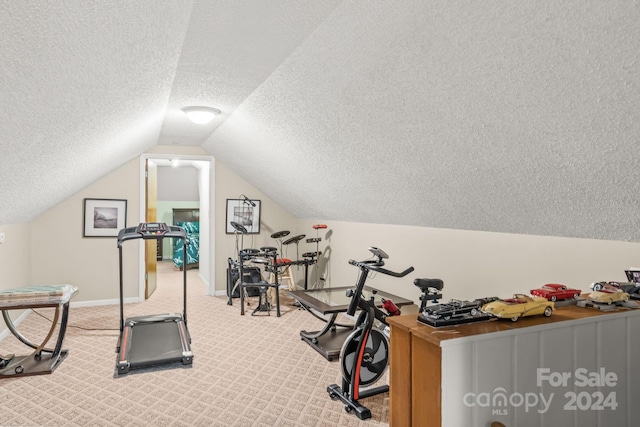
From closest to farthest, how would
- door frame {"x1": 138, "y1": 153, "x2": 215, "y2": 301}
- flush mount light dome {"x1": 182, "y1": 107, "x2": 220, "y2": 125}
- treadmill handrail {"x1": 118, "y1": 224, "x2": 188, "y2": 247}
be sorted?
flush mount light dome {"x1": 182, "y1": 107, "x2": 220, "y2": 125}, treadmill handrail {"x1": 118, "y1": 224, "x2": 188, "y2": 247}, door frame {"x1": 138, "y1": 153, "x2": 215, "y2": 301}

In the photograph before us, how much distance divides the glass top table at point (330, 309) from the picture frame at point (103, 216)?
333 centimetres

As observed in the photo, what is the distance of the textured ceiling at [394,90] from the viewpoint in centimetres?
151

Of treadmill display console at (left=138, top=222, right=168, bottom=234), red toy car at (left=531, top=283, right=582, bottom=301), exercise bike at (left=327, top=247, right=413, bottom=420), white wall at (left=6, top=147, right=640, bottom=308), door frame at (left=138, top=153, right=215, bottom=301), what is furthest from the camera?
door frame at (left=138, top=153, right=215, bottom=301)

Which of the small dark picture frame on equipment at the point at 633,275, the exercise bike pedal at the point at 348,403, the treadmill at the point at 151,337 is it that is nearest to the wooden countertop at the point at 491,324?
the small dark picture frame on equipment at the point at 633,275

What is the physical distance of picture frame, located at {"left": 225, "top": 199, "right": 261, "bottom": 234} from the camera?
262 inches

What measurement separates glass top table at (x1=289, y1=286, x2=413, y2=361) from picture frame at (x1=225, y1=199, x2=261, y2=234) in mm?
2635

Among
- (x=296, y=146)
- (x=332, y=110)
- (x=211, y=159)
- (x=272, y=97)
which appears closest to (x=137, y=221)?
(x=211, y=159)

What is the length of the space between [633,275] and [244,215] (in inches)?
217

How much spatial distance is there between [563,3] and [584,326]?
4.24 feet

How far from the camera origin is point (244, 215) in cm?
673

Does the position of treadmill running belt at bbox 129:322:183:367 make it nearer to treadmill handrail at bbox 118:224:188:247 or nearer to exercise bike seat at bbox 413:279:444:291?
treadmill handrail at bbox 118:224:188:247

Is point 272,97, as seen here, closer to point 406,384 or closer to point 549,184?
point 549,184

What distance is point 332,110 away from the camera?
289cm

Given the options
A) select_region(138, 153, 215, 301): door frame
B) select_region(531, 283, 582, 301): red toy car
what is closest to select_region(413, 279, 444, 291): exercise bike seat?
select_region(531, 283, 582, 301): red toy car
